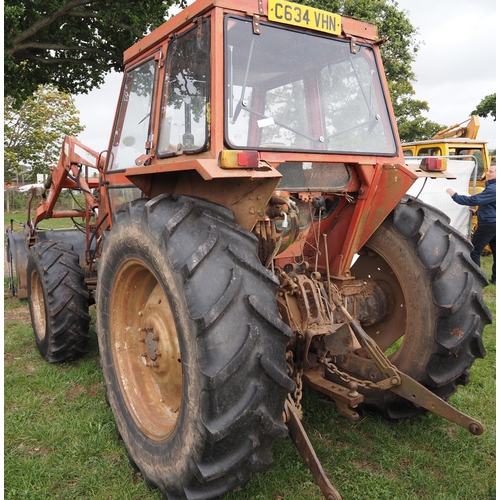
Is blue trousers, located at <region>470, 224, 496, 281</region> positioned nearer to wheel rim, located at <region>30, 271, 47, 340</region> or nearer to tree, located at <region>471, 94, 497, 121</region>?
wheel rim, located at <region>30, 271, 47, 340</region>

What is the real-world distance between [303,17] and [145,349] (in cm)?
213

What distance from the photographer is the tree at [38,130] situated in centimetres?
2208

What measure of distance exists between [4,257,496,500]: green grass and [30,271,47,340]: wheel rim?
0.80 metres

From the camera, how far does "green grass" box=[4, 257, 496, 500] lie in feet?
8.41

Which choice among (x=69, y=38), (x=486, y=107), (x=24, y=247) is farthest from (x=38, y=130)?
(x=486, y=107)

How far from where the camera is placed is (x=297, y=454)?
2.84 metres

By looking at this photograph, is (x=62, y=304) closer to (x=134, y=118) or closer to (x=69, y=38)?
(x=134, y=118)

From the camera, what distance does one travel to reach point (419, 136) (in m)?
22.5

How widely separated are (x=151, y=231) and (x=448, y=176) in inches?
75.7

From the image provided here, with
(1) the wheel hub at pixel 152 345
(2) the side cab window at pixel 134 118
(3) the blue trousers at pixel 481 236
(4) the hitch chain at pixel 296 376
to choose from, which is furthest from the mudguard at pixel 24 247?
(3) the blue trousers at pixel 481 236

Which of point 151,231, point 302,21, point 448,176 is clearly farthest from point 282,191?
point 448,176

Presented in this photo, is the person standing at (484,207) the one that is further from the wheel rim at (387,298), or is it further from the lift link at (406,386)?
the lift link at (406,386)

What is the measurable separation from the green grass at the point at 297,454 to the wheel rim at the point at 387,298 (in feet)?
1.90

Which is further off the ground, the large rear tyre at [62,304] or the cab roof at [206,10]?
the cab roof at [206,10]
